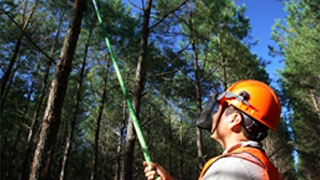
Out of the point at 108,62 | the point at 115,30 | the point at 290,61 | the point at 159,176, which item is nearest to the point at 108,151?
the point at 108,62

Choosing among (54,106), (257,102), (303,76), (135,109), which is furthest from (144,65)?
(303,76)

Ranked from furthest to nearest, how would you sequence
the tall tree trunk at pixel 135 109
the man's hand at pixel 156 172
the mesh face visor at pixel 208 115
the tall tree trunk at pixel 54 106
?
the tall tree trunk at pixel 135 109
the tall tree trunk at pixel 54 106
the mesh face visor at pixel 208 115
the man's hand at pixel 156 172

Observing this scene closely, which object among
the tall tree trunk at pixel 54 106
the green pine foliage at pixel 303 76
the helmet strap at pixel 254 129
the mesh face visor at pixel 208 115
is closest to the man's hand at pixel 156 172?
the mesh face visor at pixel 208 115

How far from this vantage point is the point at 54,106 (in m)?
2.88

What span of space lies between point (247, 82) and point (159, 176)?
0.79 m

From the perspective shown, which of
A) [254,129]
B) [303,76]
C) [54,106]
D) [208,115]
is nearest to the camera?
[254,129]

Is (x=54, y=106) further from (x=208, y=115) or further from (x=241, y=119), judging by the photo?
(x=241, y=119)

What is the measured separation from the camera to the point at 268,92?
4.40 feet

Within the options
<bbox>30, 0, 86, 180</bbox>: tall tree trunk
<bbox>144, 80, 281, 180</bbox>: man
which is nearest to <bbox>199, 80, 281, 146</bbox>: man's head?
<bbox>144, 80, 281, 180</bbox>: man

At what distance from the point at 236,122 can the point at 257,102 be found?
167 mm

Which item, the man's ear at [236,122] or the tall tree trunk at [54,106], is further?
the tall tree trunk at [54,106]

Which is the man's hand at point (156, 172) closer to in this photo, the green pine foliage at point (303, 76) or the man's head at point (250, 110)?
the man's head at point (250, 110)

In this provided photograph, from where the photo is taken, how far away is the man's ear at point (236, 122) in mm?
1263

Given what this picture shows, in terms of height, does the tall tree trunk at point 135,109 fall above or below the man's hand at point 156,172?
above
